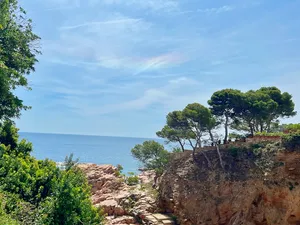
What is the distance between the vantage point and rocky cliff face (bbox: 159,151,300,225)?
1778 centimetres

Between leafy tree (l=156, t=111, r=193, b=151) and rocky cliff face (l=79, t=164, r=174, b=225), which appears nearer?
rocky cliff face (l=79, t=164, r=174, b=225)

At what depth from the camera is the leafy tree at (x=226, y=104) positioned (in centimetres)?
2455

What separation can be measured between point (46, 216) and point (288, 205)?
15.8m

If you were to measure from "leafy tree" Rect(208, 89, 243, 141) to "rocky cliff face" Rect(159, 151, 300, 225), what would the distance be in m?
5.54

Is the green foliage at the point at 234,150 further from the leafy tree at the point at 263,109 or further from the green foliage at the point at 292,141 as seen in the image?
the leafy tree at the point at 263,109

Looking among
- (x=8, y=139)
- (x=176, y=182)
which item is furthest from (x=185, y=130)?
(x=8, y=139)

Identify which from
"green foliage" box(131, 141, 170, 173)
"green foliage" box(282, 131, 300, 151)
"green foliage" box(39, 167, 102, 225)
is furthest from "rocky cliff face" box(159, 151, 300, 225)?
"green foliage" box(39, 167, 102, 225)

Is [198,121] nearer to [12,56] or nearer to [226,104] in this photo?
[226,104]

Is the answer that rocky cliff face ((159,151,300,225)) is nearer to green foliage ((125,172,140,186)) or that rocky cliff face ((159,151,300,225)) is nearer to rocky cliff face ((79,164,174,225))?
rocky cliff face ((79,164,174,225))

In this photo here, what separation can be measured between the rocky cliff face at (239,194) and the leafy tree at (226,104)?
5535mm

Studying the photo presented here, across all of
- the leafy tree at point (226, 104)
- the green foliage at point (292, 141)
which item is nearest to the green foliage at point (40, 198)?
the green foliage at point (292, 141)

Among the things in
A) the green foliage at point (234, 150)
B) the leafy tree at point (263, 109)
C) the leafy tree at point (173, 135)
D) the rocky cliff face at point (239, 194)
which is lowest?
the rocky cliff face at point (239, 194)

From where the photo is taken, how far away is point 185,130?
23203mm

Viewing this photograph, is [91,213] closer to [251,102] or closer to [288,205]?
[288,205]
